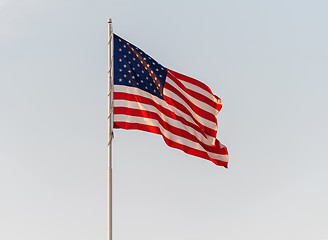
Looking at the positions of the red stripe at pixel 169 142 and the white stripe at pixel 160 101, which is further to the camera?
the white stripe at pixel 160 101

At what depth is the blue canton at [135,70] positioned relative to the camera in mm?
26984

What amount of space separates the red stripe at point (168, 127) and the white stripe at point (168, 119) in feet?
0.41

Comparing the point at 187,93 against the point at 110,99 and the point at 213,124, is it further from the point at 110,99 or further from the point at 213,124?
the point at 110,99

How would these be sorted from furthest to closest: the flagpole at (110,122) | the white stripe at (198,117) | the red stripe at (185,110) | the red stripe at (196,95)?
the red stripe at (196,95)
the white stripe at (198,117)
the red stripe at (185,110)
the flagpole at (110,122)

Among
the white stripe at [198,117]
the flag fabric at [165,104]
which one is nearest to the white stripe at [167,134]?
the flag fabric at [165,104]

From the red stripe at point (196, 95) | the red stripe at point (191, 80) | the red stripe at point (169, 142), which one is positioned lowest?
the red stripe at point (169, 142)

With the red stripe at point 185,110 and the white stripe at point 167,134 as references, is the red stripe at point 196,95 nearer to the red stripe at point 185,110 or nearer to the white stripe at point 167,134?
the red stripe at point 185,110

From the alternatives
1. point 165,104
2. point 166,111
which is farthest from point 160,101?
point 166,111

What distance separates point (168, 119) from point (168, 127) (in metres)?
0.36

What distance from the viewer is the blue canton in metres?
27.0

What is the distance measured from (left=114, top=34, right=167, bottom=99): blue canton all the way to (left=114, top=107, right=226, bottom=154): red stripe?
106 cm

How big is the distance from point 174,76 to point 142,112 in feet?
10.00

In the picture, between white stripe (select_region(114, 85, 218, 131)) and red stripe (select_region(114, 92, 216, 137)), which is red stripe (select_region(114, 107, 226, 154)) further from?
white stripe (select_region(114, 85, 218, 131))

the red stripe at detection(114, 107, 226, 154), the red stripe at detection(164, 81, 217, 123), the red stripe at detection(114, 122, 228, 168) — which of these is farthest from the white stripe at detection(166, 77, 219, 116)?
the red stripe at detection(114, 122, 228, 168)
